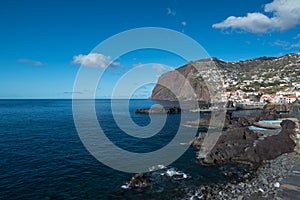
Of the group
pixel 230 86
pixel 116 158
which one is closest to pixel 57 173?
pixel 116 158

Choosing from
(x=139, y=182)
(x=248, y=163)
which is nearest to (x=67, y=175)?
(x=139, y=182)

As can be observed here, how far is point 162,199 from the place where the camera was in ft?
54.6

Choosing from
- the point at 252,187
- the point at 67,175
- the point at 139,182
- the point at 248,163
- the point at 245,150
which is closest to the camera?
the point at 252,187

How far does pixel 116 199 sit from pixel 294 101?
121 meters

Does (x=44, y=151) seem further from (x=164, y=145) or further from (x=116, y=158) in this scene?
(x=164, y=145)

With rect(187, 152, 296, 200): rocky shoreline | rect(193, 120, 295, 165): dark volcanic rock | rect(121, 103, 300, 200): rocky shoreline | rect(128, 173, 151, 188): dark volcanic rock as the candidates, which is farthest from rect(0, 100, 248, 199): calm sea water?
rect(193, 120, 295, 165): dark volcanic rock

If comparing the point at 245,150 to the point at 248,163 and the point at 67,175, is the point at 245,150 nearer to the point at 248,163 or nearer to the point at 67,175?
the point at 248,163

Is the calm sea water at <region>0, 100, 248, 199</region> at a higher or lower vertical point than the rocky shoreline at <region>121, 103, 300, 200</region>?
lower

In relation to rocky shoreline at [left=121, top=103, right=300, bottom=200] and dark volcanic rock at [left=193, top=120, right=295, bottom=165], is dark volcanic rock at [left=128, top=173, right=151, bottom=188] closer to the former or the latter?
rocky shoreline at [left=121, top=103, right=300, bottom=200]

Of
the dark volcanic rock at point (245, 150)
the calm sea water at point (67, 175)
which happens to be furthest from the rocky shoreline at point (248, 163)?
the calm sea water at point (67, 175)

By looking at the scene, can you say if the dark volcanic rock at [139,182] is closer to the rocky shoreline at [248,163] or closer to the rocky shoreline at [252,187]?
the rocky shoreline at [248,163]

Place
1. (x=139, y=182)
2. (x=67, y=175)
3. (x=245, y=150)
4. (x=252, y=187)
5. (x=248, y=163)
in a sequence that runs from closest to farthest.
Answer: (x=252, y=187) < (x=139, y=182) < (x=67, y=175) < (x=248, y=163) < (x=245, y=150)

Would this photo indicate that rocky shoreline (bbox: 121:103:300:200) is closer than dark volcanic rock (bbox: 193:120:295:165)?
Yes

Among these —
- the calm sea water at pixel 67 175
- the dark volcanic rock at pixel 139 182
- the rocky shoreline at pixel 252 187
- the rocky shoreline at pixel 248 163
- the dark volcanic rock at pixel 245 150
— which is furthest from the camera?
the dark volcanic rock at pixel 245 150
